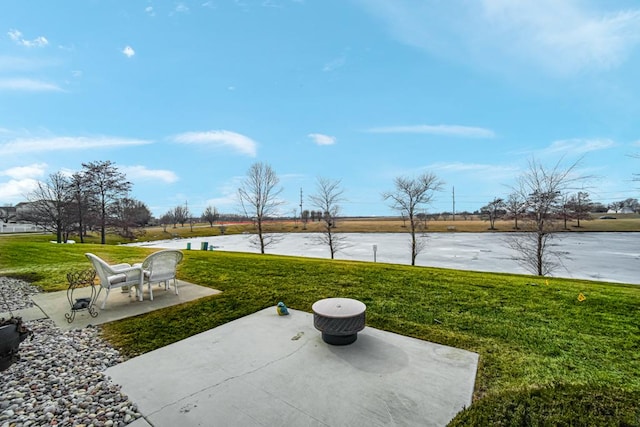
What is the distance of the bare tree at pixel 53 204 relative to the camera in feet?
73.9

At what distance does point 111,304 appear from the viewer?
4949 millimetres

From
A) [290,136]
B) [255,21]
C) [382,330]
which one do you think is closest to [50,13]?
[255,21]

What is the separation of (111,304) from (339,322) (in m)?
4.41

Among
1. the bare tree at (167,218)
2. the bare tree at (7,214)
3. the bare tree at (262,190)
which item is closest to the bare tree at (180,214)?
the bare tree at (167,218)

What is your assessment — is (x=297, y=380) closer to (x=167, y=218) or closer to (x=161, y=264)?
(x=161, y=264)

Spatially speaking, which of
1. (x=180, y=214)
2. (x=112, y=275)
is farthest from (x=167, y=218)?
(x=112, y=275)

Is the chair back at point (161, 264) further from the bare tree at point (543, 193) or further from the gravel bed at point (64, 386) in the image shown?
the bare tree at point (543, 193)

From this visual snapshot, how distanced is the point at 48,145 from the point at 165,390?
52.5 ft

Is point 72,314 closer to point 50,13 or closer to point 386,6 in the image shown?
point 50,13

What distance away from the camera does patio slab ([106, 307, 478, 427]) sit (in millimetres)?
2109

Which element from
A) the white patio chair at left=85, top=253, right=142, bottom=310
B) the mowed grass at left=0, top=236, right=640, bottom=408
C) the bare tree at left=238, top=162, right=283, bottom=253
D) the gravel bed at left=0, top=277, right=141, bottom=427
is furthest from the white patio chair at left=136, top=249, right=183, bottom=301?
the bare tree at left=238, top=162, right=283, bottom=253

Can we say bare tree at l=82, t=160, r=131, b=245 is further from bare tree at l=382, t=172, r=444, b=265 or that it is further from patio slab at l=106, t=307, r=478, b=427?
patio slab at l=106, t=307, r=478, b=427

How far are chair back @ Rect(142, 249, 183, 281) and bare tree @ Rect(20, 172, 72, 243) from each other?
24.6 meters

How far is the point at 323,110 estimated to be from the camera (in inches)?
702
